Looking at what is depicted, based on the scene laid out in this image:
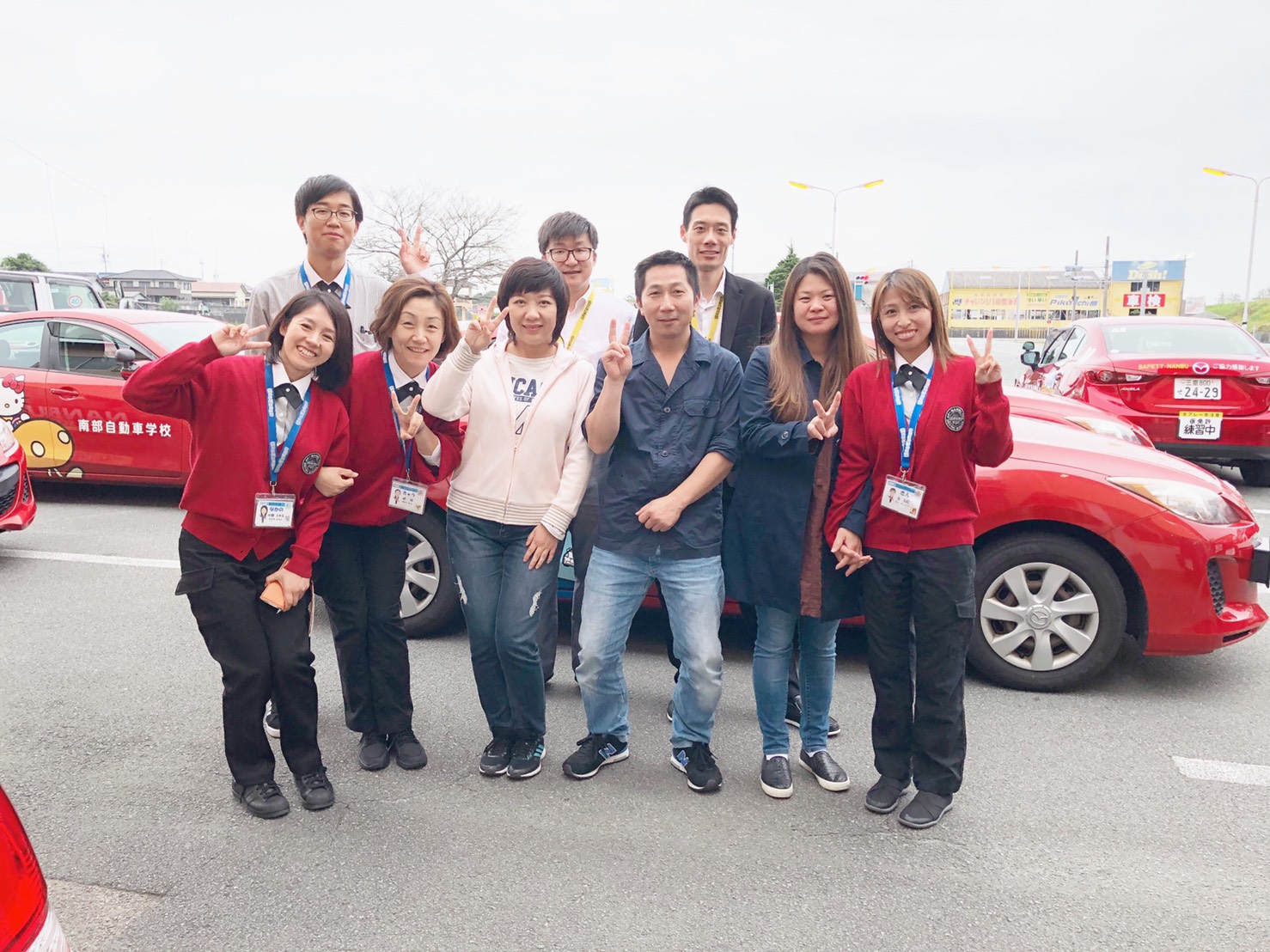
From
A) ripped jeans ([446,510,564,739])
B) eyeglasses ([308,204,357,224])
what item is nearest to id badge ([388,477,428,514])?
ripped jeans ([446,510,564,739])

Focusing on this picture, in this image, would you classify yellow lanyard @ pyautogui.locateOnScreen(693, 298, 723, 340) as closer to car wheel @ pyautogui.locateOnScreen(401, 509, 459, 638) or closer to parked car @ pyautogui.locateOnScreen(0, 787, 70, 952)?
car wheel @ pyautogui.locateOnScreen(401, 509, 459, 638)

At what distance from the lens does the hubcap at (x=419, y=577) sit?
4.17 meters

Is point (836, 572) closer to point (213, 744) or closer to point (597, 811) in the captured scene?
point (597, 811)

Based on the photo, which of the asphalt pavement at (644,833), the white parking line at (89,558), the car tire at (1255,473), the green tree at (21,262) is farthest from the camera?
the green tree at (21,262)

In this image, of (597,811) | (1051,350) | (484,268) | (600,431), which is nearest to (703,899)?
(597,811)

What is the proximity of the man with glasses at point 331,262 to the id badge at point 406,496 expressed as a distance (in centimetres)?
63

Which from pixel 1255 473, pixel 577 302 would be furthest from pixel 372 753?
pixel 1255 473

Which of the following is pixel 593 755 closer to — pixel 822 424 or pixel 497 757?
pixel 497 757

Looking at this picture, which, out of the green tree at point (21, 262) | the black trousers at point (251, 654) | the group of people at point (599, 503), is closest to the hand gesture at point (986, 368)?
the group of people at point (599, 503)

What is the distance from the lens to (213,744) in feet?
10.8

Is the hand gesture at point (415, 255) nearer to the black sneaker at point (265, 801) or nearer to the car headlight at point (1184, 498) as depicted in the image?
the black sneaker at point (265, 801)

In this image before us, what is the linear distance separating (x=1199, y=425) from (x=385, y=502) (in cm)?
696

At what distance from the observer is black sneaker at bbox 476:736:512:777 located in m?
3.06

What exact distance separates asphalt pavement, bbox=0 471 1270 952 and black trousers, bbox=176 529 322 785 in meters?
0.18
